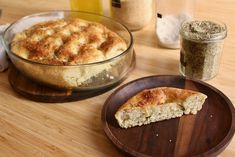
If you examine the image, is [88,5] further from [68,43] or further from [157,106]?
[157,106]

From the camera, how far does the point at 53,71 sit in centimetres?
79

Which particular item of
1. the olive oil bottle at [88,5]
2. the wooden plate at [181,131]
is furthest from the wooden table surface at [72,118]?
the olive oil bottle at [88,5]

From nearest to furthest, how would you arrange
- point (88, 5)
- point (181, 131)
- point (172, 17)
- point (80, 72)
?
point (181, 131)
point (80, 72)
point (172, 17)
point (88, 5)

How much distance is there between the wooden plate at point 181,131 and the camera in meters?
0.64

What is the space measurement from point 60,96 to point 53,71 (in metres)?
0.07

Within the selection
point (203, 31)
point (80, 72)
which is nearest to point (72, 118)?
point (80, 72)

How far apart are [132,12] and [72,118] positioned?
410 mm

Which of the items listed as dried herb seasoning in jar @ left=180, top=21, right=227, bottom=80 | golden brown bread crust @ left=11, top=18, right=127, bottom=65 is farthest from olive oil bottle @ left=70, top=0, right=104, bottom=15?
dried herb seasoning in jar @ left=180, top=21, right=227, bottom=80

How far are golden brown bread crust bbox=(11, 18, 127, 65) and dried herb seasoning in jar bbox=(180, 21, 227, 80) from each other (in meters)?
0.15

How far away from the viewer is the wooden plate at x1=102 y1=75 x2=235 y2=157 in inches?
25.3

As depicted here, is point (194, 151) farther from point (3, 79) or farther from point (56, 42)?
point (3, 79)

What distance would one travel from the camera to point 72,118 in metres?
0.77

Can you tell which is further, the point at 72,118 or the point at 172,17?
the point at 172,17

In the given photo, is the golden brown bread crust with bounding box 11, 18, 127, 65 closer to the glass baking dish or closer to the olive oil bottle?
the glass baking dish
